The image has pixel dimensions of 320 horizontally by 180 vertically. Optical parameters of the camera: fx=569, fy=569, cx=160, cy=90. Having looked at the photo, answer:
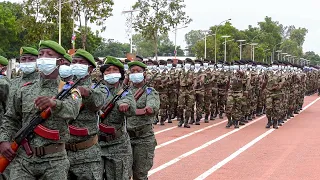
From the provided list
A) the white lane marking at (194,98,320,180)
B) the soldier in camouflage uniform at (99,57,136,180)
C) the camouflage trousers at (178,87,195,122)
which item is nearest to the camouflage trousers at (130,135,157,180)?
the soldier in camouflage uniform at (99,57,136,180)

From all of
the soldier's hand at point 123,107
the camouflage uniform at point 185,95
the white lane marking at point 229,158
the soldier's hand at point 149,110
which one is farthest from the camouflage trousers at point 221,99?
the soldier's hand at point 123,107

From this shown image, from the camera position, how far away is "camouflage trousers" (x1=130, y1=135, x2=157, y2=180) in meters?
7.11

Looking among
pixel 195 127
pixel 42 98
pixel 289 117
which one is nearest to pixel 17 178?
pixel 42 98

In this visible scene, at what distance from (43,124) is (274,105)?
12447 mm

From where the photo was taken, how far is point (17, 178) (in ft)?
15.8

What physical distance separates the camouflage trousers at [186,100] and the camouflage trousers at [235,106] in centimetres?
107

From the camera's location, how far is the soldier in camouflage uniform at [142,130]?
7.12 meters

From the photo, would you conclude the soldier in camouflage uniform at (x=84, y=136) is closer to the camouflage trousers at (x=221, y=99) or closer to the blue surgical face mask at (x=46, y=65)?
the blue surgical face mask at (x=46, y=65)

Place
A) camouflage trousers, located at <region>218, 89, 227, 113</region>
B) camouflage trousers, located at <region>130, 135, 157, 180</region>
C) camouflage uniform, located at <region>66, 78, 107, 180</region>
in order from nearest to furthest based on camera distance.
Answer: camouflage uniform, located at <region>66, 78, 107, 180</region> → camouflage trousers, located at <region>130, 135, 157, 180</region> → camouflage trousers, located at <region>218, 89, 227, 113</region>

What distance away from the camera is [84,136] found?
5.76 meters

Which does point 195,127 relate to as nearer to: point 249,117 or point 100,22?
point 249,117

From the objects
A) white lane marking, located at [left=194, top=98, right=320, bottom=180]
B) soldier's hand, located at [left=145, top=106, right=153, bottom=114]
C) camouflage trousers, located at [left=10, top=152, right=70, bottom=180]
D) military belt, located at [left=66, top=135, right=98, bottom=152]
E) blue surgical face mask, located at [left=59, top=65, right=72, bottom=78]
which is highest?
blue surgical face mask, located at [left=59, top=65, right=72, bottom=78]

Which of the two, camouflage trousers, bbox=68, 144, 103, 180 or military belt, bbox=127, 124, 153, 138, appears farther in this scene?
military belt, bbox=127, 124, 153, 138

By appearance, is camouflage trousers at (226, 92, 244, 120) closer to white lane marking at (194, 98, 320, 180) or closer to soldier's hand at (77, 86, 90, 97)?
white lane marking at (194, 98, 320, 180)
